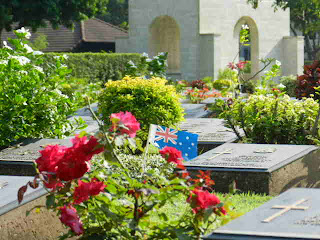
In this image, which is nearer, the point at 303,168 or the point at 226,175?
the point at 226,175

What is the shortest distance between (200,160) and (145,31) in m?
20.2

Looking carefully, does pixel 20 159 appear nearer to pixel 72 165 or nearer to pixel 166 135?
pixel 166 135

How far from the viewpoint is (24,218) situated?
15.9 ft

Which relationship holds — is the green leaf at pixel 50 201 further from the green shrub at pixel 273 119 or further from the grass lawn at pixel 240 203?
the green shrub at pixel 273 119

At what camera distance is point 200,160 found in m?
6.91

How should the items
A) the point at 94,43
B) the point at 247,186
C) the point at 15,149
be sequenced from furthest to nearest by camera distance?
1. the point at 94,43
2. the point at 15,149
3. the point at 247,186

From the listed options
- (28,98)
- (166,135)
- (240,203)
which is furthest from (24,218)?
(28,98)

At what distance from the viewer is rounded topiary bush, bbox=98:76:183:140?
8750mm

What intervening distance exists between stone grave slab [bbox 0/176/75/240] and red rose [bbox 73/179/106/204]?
893 millimetres

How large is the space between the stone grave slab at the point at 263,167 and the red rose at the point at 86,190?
2742mm

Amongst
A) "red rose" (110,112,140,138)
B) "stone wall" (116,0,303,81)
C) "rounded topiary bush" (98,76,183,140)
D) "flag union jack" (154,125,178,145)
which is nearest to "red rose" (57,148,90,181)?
"red rose" (110,112,140,138)

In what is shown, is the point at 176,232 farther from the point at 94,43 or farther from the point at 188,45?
the point at 94,43

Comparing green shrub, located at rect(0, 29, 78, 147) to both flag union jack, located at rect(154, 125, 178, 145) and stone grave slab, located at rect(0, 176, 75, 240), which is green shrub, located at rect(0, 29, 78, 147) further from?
stone grave slab, located at rect(0, 176, 75, 240)

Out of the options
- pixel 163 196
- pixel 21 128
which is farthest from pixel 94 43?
pixel 163 196
